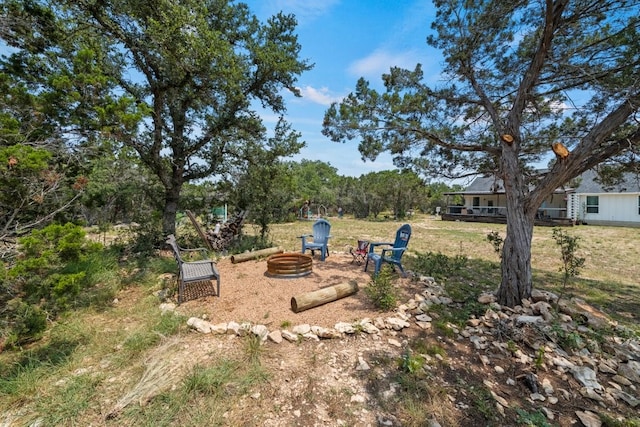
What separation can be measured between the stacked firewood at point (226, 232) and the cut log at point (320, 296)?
4.45 meters

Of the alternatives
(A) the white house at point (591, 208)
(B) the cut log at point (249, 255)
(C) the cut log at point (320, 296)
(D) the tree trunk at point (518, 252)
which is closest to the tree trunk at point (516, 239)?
(D) the tree trunk at point (518, 252)

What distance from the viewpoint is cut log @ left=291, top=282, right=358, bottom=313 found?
347cm

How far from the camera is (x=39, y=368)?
2355mm

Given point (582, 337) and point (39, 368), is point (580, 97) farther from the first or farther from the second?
point (39, 368)

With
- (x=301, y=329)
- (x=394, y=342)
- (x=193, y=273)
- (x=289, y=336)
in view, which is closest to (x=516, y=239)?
(x=394, y=342)

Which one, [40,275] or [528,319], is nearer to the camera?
[40,275]

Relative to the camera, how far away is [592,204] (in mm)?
16500

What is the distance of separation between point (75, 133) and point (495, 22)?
6340 mm

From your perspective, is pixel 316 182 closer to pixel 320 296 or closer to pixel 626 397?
pixel 320 296

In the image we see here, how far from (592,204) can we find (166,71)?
23.9 meters

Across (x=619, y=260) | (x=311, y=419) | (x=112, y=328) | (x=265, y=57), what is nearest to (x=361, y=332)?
(x=311, y=419)

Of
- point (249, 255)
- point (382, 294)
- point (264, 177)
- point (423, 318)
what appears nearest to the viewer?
point (423, 318)

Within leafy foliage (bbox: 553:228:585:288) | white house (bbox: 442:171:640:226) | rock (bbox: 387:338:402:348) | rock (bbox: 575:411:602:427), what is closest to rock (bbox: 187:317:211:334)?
rock (bbox: 387:338:402:348)

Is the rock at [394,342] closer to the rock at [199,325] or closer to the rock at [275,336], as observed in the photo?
the rock at [275,336]
